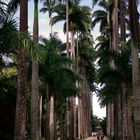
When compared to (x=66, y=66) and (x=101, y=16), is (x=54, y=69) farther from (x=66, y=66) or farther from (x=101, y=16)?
(x=101, y=16)

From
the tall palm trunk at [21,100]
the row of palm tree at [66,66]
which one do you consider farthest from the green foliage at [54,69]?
the tall palm trunk at [21,100]

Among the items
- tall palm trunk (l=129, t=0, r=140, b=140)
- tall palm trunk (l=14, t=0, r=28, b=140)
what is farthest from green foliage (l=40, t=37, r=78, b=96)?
tall palm trunk (l=129, t=0, r=140, b=140)

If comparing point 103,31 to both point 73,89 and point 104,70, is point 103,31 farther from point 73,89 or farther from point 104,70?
point 104,70

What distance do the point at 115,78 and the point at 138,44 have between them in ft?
37.3

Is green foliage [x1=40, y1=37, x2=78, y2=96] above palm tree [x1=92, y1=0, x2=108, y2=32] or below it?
below

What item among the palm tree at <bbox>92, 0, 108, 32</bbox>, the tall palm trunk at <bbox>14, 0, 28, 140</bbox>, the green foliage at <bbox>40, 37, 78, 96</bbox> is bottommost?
the tall palm trunk at <bbox>14, 0, 28, 140</bbox>

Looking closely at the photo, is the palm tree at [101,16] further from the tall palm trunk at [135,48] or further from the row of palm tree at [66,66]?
the tall palm trunk at [135,48]

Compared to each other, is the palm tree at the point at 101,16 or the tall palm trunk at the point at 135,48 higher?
the palm tree at the point at 101,16

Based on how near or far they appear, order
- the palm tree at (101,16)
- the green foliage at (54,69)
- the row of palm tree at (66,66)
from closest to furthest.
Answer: the row of palm tree at (66,66), the green foliage at (54,69), the palm tree at (101,16)

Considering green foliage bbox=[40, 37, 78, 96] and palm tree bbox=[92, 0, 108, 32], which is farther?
palm tree bbox=[92, 0, 108, 32]

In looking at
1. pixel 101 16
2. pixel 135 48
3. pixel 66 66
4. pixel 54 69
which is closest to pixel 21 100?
pixel 135 48

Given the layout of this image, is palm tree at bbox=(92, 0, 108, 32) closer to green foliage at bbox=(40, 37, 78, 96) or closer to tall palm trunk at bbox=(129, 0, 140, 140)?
green foliage at bbox=(40, 37, 78, 96)

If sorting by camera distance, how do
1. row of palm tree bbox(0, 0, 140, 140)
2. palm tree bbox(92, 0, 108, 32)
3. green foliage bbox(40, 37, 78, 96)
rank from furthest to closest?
1. palm tree bbox(92, 0, 108, 32)
2. green foliage bbox(40, 37, 78, 96)
3. row of palm tree bbox(0, 0, 140, 140)

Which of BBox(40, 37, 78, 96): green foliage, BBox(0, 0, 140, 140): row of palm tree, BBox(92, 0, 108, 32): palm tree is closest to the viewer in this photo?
BBox(0, 0, 140, 140): row of palm tree
